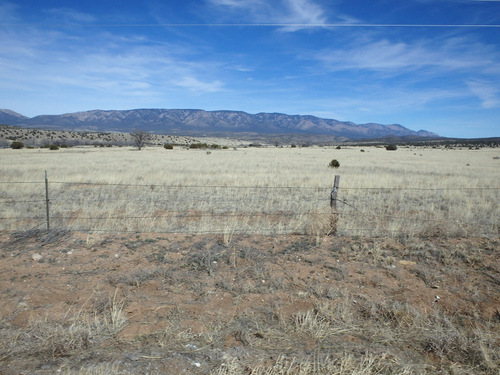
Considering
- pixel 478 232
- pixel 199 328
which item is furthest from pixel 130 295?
pixel 478 232

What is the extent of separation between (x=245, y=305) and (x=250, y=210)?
6.79 m

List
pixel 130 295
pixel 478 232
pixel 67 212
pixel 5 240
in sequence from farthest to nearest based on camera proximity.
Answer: pixel 67 212
pixel 478 232
pixel 5 240
pixel 130 295

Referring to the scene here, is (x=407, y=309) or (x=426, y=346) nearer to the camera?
(x=426, y=346)

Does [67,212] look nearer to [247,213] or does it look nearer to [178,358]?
[247,213]

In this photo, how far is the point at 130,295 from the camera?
5.32 m

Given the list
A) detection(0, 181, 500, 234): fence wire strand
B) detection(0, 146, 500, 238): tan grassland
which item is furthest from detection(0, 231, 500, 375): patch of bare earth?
detection(0, 181, 500, 234): fence wire strand

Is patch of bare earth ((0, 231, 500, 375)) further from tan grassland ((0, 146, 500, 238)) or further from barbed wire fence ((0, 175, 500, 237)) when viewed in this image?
tan grassland ((0, 146, 500, 238))

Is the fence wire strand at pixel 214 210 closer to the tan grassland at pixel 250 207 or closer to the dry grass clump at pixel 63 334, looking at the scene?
the tan grassland at pixel 250 207

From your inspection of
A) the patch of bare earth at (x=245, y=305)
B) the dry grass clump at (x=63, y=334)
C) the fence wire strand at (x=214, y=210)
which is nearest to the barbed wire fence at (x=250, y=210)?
the fence wire strand at (x=214, y=210)

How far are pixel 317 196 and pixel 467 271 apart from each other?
8566 millimetres

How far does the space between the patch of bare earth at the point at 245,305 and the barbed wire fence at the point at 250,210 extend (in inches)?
37.2

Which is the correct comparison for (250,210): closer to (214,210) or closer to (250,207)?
(250,207)

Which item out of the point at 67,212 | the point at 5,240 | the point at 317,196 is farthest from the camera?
the point at 317,196

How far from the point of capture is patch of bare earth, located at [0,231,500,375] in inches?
150
